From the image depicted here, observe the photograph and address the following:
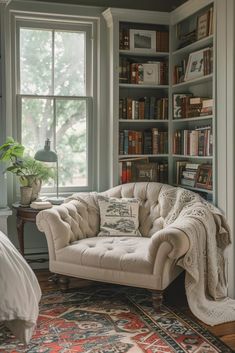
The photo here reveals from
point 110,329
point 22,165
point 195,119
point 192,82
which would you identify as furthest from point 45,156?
point 110,329

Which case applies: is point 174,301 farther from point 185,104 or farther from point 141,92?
point 141,92

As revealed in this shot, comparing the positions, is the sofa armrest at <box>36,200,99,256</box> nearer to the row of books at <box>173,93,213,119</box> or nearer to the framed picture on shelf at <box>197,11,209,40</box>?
the row of books at <box>173,93,213,119</box>

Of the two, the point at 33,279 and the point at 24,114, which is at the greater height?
the point at 24,114

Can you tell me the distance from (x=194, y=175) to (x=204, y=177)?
0.72ft

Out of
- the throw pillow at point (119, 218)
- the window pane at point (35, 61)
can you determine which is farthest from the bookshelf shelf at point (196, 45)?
the throw pillow at point (119, 218)

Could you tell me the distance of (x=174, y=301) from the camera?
4070 millimetres

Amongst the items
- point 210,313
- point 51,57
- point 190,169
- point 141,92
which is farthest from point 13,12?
point 210,313

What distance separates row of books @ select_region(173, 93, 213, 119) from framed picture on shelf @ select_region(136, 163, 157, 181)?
0.57 metres

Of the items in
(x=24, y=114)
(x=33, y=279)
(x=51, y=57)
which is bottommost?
(x=33, y=279)

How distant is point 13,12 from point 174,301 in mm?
3114

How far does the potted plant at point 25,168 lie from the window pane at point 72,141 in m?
0.30

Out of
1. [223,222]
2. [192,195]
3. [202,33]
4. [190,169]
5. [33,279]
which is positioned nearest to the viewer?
[33,279]

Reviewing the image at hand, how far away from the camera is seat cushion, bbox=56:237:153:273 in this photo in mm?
3793

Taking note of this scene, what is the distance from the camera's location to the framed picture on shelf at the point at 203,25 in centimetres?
456
